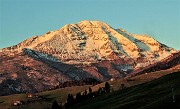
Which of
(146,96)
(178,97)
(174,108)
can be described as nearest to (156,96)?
(146,96)

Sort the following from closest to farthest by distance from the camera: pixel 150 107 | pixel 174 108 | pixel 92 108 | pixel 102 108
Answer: pixel 174 108 → pixel 150 107 → pixel 102 108 → pixel 92 108

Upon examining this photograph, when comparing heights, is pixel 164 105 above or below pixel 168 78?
below

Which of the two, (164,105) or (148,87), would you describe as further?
(148,87)

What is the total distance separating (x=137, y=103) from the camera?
151750 millimetres

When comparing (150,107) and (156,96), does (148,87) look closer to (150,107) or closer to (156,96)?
(156,96)

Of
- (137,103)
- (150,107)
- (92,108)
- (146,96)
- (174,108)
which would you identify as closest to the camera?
(174,108)

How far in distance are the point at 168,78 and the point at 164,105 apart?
7676 centimetres

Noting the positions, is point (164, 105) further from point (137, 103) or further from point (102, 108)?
point (102, 108)

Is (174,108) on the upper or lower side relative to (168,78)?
lower

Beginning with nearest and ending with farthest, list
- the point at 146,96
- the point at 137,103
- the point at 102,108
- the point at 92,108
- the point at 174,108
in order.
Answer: the point at 174,108 → the point at 137,103 → the point at 146,96 → the point at 102,108 → the point at 92,108

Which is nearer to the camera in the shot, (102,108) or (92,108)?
(102,108)

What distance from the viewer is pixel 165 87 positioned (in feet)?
568

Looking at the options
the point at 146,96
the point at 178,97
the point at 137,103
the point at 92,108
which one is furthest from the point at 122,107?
the point at 92,108

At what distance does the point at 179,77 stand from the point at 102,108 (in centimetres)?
3764
